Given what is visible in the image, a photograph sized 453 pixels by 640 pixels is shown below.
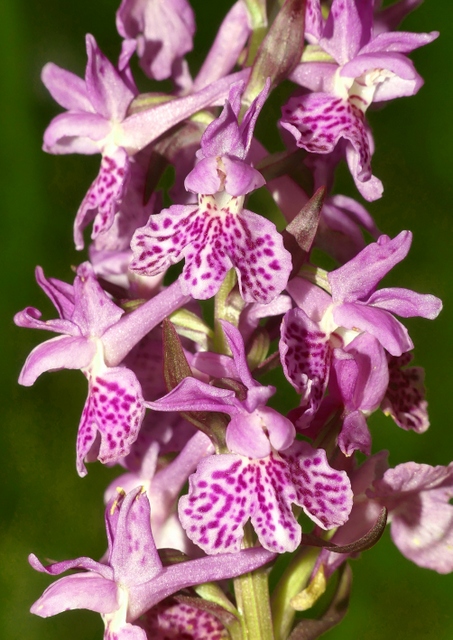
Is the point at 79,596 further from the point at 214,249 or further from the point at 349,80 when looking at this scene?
the point at 349,80

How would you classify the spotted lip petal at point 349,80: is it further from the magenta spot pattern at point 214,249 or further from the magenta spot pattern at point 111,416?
the magenta spot pattern at point 111,416

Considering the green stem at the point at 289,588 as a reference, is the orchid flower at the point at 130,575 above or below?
above

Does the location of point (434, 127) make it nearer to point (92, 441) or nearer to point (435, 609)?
point (435, 609)

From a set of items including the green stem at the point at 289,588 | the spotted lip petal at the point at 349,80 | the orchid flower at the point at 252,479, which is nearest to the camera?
the orchid flower at the point at 252,479

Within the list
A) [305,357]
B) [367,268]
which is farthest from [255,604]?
[367,268]

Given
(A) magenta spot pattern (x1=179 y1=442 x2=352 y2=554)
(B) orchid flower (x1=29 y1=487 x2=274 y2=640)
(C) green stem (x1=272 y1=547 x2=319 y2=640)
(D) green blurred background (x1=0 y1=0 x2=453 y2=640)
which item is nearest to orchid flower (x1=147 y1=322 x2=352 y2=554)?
(A) magenta spot pattern (x1=179 y1=442 x2=352 y2=554)

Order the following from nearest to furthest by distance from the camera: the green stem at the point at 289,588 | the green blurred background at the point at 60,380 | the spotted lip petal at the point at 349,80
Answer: the spotted lip petal at the point at 349,80 < the green stem at the point at 289,588 < the green blurred background at the point at 60,380

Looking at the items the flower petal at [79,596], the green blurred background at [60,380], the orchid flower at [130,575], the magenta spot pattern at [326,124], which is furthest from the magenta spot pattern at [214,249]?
the green blurred background at [60,380]

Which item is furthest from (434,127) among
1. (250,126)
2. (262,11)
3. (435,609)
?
(250,126)
